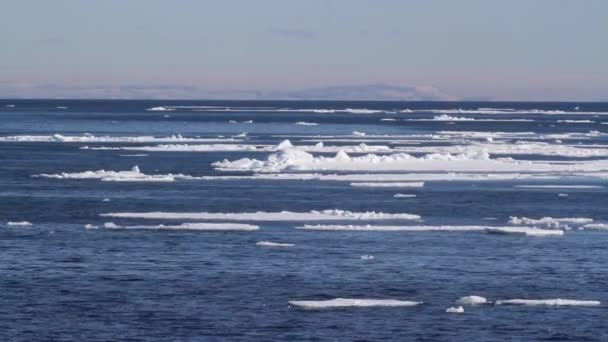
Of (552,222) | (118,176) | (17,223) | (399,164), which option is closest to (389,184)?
(399,164)

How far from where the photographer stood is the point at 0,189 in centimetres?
3719

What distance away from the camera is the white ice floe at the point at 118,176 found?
40.4 m

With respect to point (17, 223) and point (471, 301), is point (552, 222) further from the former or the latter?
point (17, 223)

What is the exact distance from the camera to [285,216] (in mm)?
29469

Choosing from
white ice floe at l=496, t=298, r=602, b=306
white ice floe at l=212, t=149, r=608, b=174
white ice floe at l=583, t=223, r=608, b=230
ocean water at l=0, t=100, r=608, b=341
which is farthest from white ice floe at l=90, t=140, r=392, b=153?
white ice floe at l=496, t=298, r=602, b=306

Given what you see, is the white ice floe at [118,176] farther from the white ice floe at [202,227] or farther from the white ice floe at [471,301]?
the white ice floe at [471,301]

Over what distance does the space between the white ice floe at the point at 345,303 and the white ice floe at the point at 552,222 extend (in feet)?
31.5

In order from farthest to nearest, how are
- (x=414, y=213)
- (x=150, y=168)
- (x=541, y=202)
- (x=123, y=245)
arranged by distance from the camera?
(x=150, y=168)
(x=541, y=202)
(x=414, y=213)
(x=123, y=245)

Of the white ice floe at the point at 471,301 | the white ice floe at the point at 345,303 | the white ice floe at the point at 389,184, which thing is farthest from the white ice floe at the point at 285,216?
the white ice floe at the point at 471,301

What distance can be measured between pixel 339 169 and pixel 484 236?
61.9ft

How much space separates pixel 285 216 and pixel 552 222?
6.26 m

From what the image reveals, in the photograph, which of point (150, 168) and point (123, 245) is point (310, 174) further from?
point (123, 245)

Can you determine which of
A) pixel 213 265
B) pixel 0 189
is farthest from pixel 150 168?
pixel 213 265

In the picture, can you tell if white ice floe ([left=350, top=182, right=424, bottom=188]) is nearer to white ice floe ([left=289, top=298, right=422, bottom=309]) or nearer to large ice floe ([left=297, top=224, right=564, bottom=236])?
large ice floe ([left=297, top=224, right=564, bottom=236])
